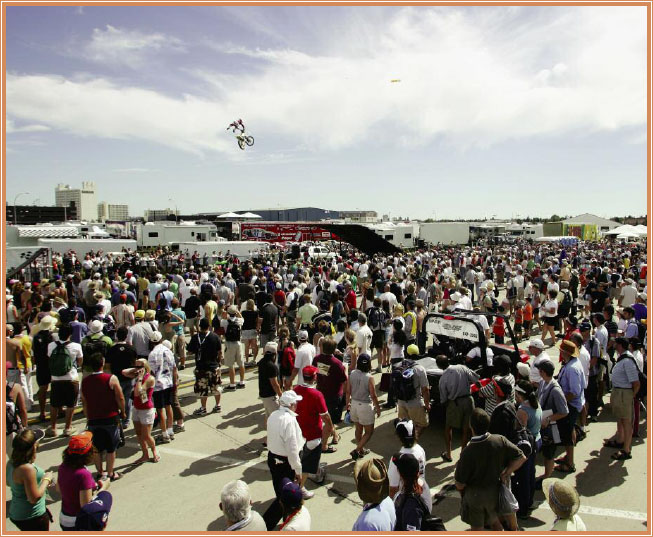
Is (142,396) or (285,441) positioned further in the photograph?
(142,396)

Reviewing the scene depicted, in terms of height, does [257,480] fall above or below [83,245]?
below

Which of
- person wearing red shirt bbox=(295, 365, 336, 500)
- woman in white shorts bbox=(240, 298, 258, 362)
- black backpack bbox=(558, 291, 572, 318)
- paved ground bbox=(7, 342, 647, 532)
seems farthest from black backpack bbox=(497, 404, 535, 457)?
black backpack bbox=(558, 291, 572, 318)

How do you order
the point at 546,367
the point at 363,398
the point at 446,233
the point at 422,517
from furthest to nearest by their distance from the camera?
the point at 446,233, the point at 363,398, the point at 546,367, the point at 422,517

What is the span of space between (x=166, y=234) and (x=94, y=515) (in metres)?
36.5

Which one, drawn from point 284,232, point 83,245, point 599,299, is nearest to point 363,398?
point 599,299

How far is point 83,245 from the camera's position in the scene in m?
28.2

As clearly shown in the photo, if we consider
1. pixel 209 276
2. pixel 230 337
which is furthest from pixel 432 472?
pixel 209 276

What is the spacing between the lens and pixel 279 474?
14.1ft

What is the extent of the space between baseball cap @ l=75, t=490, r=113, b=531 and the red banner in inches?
1579

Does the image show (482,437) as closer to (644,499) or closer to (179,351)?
(644,499)

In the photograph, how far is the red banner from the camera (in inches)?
1708

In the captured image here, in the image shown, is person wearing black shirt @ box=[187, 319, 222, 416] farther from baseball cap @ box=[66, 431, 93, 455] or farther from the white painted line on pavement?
baseball cap @ box=[66, 431, 93, 455]

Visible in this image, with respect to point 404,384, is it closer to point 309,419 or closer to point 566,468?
point 309,419

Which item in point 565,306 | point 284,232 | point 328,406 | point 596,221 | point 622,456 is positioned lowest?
point 622,456
